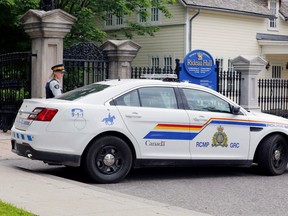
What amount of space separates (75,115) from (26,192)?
64.3 inches

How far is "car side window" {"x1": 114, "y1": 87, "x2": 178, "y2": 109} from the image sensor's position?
966cm

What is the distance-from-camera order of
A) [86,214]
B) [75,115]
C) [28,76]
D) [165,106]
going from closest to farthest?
1. [86,214]
2. [75,115]
3. [165,106]
4. [28,76]

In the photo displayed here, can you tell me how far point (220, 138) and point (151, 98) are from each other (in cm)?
131

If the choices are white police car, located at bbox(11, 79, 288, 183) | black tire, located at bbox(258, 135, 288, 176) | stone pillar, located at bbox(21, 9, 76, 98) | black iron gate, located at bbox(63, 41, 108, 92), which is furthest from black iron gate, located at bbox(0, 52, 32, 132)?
black tire, located at bbox(258, 135, 288, 176)

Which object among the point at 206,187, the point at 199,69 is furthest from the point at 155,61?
the point at 206,187

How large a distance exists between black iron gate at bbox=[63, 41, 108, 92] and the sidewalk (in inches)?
275

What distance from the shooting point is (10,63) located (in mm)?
16016

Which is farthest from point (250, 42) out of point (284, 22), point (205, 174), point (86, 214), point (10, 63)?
point (86, 214)

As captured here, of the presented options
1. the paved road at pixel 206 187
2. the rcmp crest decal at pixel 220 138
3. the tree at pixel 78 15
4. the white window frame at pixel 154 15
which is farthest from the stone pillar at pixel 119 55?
A: the white window frame at pixel 154 15

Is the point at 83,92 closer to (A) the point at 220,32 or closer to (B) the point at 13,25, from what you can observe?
(B) the point at 13,25

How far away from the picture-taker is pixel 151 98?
984 centimetres

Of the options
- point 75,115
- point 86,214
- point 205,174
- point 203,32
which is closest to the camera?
point 86,214

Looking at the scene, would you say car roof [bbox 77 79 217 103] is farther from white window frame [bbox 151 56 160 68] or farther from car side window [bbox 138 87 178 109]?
white window frame [bbox 151 56 160 68]

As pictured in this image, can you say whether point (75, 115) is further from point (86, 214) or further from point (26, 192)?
point (86, 214)
